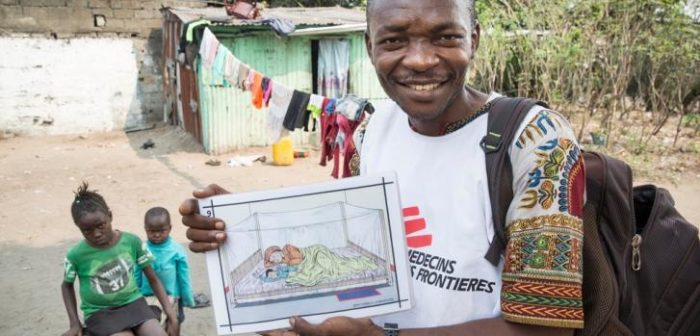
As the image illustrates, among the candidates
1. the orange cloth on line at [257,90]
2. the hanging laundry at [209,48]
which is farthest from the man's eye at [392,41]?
the hanging laundry at [209,48]

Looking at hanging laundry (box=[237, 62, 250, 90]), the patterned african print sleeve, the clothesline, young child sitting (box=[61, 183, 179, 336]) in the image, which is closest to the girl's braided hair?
young child sitting (box=[61, 183, 179, 336])

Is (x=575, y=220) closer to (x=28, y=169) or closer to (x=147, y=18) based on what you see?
(x=28, y=169)

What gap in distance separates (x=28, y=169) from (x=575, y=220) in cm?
1043

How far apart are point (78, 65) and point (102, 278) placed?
1072 centimetres

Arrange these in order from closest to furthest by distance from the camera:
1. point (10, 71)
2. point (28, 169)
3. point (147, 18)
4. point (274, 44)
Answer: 1. point (28, 169)
2. point (274, 44)
3. point (10, 71)
4. point (147, 18)

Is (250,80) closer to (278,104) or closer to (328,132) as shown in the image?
(278,104)

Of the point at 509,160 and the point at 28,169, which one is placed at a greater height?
the point at 509,160

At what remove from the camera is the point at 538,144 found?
1.11 meters

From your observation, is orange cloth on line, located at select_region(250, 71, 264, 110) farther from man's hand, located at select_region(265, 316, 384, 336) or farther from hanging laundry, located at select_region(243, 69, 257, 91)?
man's hand, located at select_region(265, 316, 384, 336)

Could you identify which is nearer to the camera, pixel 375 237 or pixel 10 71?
pixel 375 237

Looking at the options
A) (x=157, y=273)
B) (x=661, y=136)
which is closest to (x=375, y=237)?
(x=157, y=273)

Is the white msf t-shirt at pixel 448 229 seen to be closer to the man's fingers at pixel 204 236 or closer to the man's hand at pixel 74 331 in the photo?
the man's fingers at pixel 204 236

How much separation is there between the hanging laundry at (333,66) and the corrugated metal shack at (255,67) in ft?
0.50

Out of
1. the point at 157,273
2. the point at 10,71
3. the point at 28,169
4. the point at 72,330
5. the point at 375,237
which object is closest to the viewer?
the point at 375,237
